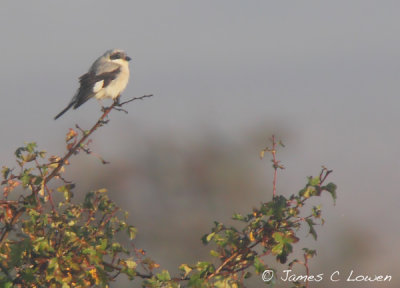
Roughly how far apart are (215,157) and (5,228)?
71.4 feet

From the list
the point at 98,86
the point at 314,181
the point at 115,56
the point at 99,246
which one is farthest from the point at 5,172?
the point at 115,56

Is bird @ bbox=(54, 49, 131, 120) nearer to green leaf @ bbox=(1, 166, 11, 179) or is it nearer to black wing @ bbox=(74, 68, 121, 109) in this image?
black wing @ bbox=(74, 68, 121, 109)

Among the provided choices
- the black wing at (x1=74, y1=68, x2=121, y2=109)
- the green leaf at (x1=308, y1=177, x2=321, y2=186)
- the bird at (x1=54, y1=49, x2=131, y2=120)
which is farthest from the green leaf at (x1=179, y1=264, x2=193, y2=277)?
the black wing at (x1=74, y1=68, x2=121, y2=109)

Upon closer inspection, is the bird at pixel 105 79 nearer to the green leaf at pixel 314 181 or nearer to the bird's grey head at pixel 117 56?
the bird's grey head at pixel 117 56

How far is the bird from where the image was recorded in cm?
839

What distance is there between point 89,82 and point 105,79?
223 millimetres

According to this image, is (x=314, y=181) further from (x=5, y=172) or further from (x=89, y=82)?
(x=89, y=82)

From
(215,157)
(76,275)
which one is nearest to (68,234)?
(76,275)

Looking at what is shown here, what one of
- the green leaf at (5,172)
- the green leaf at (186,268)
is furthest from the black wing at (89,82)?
the green leaf at (186,268)

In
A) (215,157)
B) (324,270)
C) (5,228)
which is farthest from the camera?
(215,157)

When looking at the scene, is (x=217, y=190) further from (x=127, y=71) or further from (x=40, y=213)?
(x=40, y=213)

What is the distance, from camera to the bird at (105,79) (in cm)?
839

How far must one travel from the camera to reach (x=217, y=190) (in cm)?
2333

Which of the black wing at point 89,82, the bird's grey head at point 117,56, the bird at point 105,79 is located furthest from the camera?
the bird's grey head at point 117,56
